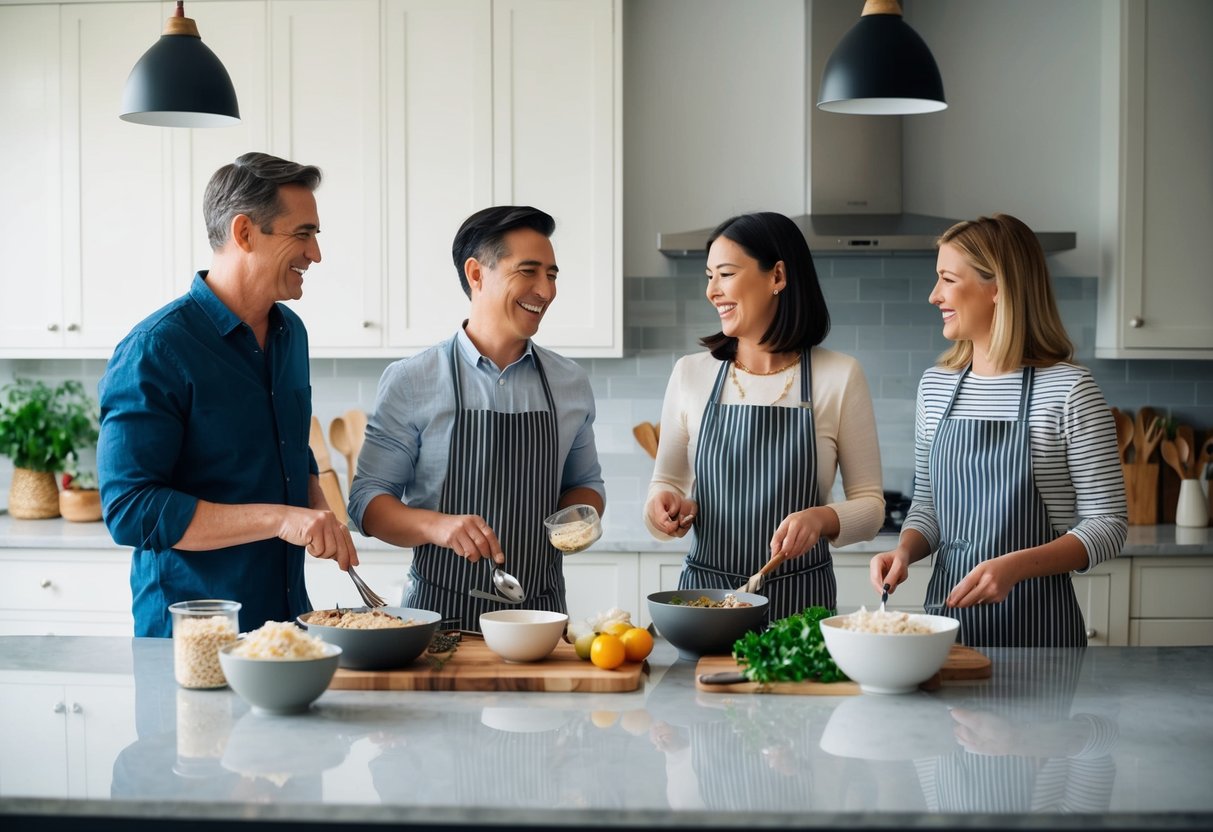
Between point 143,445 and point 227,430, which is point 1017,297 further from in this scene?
point 143,445

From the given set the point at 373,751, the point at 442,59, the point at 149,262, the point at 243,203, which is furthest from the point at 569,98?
the point at 373,751

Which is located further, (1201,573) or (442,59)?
(442,59)

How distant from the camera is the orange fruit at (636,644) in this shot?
199 cm

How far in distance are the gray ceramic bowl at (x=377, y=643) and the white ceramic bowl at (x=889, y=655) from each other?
0.67 m

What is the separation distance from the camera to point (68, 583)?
3.87 meters

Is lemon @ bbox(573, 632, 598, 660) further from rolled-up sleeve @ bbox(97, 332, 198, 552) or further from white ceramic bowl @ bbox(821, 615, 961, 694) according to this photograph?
rolled-up sleeve @ bbox(97, 332, 198, 552)

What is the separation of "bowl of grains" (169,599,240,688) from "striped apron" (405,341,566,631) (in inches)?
25.3

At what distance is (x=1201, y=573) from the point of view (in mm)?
3738

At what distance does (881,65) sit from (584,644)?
1295mm

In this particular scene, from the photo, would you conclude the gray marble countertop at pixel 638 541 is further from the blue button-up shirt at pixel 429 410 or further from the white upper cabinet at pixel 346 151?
the blue button-up shirt at pixel 429 410

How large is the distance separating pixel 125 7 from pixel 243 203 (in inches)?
85.5

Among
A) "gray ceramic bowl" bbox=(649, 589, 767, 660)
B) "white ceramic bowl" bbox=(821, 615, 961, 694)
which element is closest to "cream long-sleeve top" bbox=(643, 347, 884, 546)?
"gray ceramic bowl" bbox=(649, 589, 767, 660)

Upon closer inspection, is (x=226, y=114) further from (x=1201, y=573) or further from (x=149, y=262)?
(x=1201, y=573)

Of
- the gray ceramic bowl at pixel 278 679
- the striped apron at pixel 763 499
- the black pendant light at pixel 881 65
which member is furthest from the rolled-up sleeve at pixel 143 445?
the black pendant light at pixel 881 65
